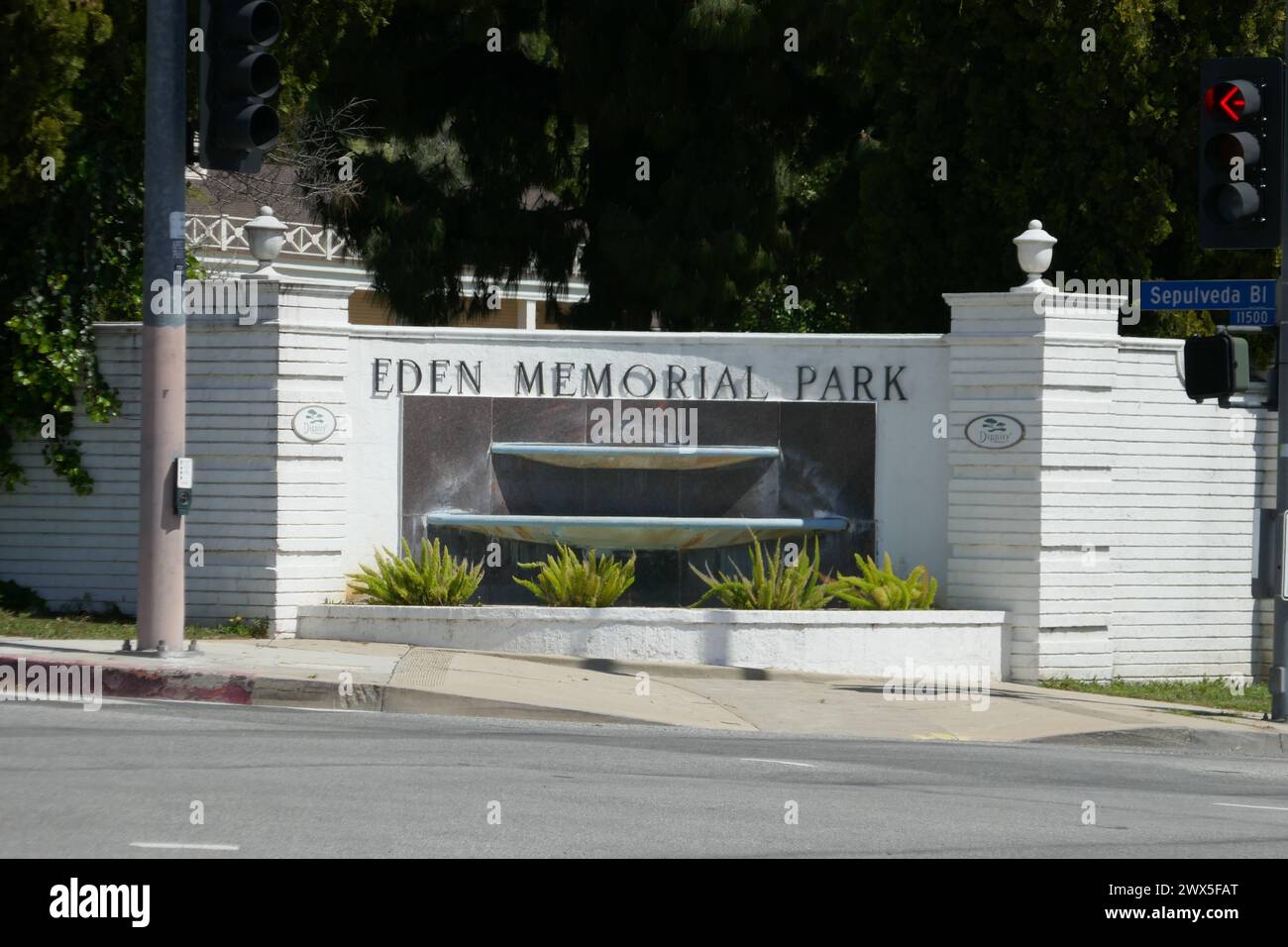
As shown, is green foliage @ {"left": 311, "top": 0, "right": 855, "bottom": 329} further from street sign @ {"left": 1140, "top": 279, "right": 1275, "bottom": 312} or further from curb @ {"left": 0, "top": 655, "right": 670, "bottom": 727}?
curb @ {"left": 0, "top": 655, "right": 670, "bottom": 727}

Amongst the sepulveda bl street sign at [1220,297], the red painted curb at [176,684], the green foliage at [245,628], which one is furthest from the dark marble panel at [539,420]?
the sepulveda bl street sign at [1220,297]

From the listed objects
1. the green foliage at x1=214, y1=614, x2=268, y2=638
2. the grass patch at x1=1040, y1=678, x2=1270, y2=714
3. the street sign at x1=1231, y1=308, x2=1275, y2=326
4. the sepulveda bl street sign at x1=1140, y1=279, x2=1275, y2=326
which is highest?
the sepulveda bl street sign at x1=1140, y1=279, x2=1275, y2=326

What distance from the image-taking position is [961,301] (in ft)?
53.3

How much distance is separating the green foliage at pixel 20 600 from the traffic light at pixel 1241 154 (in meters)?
10.3

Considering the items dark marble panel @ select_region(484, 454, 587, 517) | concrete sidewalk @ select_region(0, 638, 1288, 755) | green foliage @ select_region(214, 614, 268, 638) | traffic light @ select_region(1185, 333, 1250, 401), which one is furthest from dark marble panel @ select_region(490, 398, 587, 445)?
traffic light @ select_region(1185, 333, 1250, 401)

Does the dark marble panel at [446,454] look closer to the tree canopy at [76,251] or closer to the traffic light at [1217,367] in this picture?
the tree canopy at [76,251]

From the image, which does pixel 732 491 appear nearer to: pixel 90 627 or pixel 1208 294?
pixel 1208 294

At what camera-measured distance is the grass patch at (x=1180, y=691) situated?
15.6 meters

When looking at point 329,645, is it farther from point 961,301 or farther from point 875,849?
point 875,849

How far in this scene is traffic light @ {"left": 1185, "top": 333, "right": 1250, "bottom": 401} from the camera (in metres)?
13.4

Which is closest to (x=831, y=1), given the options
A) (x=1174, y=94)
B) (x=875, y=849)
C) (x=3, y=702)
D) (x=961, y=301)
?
(x=1174, y=94)

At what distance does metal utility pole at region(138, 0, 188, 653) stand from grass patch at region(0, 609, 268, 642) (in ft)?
5.06

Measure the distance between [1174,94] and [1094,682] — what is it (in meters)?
6.75

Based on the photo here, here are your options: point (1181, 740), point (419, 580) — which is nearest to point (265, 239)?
point (419, 580)
